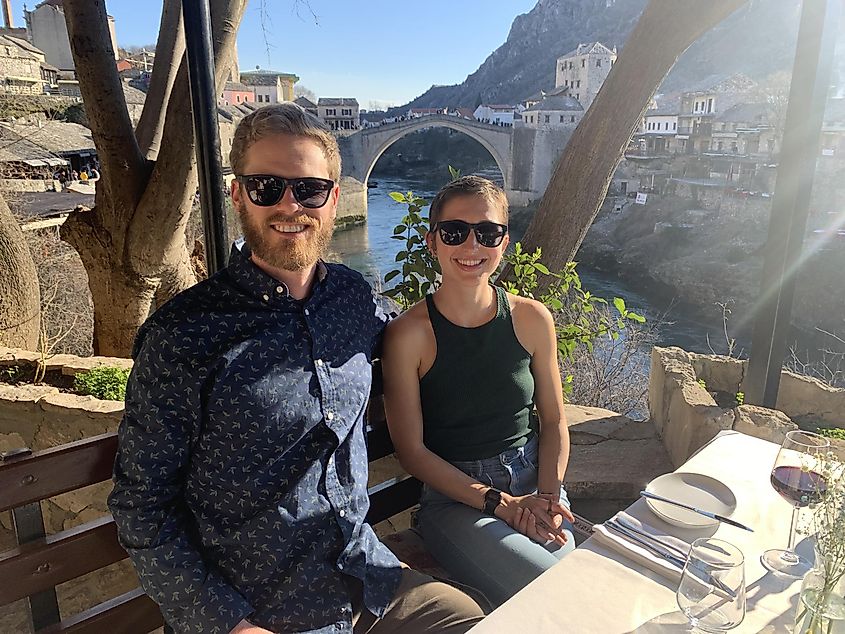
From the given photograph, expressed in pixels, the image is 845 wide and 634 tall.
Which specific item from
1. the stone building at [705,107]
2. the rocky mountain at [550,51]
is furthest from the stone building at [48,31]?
the rocky mountain at [550,51]

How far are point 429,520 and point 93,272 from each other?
234 cm

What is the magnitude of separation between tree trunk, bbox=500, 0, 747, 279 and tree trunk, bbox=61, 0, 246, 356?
55.6 inches

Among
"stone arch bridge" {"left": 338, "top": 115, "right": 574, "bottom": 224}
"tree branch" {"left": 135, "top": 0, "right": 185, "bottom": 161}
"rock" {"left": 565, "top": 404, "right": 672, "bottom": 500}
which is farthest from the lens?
"stone arch bridge" {"left": 338, "top": 115, "right": 574, "bottom": 224}

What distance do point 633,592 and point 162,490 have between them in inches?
26.1

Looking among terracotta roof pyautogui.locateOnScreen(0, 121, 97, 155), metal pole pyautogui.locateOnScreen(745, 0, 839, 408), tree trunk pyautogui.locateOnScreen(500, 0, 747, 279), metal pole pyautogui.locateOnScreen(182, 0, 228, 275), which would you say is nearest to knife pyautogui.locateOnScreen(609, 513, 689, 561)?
metal pole pyautogui.locateOnScreen(182, 0, 228, 275)

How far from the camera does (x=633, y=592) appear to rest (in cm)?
80

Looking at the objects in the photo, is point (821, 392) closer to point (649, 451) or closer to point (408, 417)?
point (649, 451)

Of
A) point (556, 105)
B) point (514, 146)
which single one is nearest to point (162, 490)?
point (514, 146)

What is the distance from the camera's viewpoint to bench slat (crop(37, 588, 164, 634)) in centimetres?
97

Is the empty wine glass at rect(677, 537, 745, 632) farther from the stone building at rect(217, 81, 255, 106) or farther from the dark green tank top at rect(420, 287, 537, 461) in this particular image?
the stone building at rect(217, 81, 255, 106)

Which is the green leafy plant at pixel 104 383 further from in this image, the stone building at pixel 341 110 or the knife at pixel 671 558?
the stone building at pixel 341 110

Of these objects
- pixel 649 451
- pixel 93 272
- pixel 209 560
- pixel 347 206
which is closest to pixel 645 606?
pixel 209 560

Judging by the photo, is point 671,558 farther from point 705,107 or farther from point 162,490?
point 705,107

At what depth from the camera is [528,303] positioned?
1.30 metres
